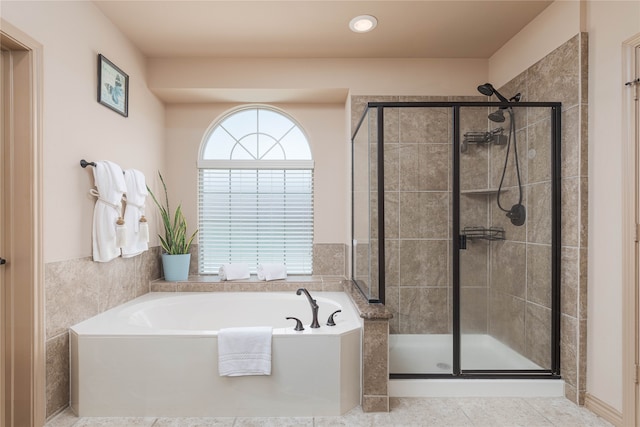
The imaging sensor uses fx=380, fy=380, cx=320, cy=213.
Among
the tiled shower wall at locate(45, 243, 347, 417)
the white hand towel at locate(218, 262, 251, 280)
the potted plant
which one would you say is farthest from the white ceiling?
the white hand towel at locate(218, 262, 251, 280)

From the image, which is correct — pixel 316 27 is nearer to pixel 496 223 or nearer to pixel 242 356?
pixel 496 223

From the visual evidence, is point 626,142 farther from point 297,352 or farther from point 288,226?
point 288,226

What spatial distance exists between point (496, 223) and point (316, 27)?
182 centimetres

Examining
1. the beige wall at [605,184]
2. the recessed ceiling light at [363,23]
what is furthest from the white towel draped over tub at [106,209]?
the beige wall at [605,184]

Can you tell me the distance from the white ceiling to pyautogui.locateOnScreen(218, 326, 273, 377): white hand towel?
6.76 feet

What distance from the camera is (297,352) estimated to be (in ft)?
6.89

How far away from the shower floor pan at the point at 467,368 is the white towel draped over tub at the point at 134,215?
196 centimetres

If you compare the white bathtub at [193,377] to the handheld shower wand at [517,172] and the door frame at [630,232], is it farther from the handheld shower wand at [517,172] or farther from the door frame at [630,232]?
the door frame at [630,232]

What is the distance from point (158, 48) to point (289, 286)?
7.22 feet

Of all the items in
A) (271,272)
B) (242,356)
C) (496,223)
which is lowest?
(242,356)

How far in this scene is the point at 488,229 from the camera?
2383 millimetres

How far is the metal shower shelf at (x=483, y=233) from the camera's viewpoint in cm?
238

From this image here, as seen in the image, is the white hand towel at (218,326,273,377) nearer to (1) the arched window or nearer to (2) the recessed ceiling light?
(1) the arched window

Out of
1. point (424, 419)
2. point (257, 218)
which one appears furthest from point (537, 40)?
point (257, 218)
